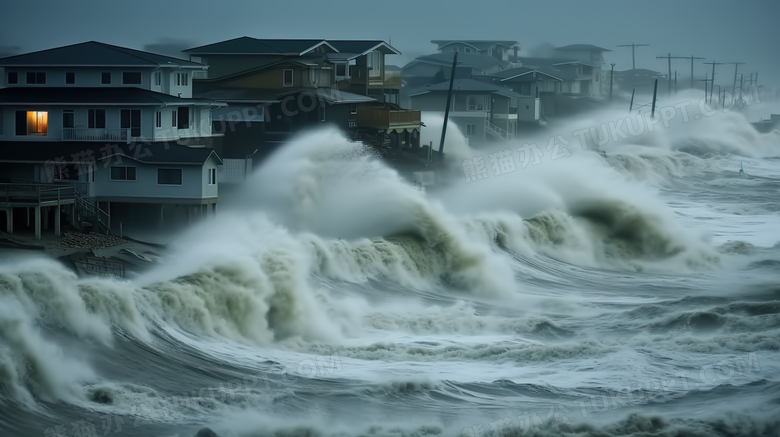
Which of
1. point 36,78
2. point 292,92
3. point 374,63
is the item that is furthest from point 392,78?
point 36,78

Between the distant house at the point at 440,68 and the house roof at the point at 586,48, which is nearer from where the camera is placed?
the distant house at the point at 440,68

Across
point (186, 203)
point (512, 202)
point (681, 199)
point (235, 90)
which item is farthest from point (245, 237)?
point (681, 199)

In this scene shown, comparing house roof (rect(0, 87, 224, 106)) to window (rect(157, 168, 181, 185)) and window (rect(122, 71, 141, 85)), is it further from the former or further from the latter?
window (rect(157, 168, 181, 185))

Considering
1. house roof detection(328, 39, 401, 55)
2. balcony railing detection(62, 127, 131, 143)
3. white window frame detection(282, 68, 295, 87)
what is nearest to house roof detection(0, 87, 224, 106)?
balcony railing detection(62, 127, 131, 143)

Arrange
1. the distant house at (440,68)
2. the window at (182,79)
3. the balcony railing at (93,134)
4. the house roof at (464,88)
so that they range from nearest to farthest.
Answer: the balcony railing at (93,134) < the window at (182,79) < the house roof at (464,88) < the distant house at (440,68)

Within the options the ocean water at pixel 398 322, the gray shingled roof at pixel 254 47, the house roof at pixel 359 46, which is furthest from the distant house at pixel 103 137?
the house roof at pixel 359 46

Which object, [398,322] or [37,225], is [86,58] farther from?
[398,322]

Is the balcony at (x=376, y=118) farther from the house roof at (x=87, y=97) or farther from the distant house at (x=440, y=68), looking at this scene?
the distant house at (x=440, y=68)

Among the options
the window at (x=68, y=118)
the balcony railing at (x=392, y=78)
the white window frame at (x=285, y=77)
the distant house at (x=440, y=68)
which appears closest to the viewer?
the window at (x=68, y=118)
